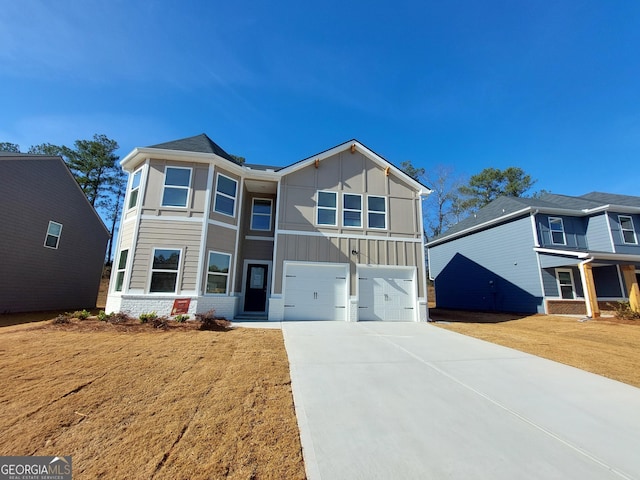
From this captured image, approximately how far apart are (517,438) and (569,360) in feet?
13.7

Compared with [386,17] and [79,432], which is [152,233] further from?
[386,17]

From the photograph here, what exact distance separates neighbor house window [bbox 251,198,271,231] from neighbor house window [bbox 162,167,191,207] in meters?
3.13

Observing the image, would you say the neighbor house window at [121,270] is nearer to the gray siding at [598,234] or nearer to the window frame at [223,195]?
the window frame at [223,195]

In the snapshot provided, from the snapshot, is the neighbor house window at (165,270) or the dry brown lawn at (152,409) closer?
the dry brown lawn at (152,409)

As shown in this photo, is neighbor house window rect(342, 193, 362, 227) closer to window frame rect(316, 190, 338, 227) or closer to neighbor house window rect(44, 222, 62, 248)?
window frame rect(316, 190, 338, 227)

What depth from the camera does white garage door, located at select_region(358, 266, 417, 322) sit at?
10.8 m

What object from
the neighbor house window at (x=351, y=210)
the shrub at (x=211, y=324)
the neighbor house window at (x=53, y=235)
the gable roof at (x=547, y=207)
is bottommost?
the shrub at (x=211, y=324)

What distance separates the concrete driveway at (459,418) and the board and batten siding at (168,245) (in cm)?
540

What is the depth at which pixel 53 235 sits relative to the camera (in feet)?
41.6

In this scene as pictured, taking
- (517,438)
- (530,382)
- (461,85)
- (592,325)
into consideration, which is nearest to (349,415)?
(517,438)

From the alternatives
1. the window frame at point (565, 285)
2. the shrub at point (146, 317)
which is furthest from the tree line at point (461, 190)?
the shrub at point (146, 317)

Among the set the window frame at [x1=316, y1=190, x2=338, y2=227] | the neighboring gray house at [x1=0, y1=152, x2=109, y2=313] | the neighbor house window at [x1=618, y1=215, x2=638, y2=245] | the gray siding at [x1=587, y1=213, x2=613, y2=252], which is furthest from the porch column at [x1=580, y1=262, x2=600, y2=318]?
the neighboring gray house at [x1=0, y1=152, x2=109, y2=313]

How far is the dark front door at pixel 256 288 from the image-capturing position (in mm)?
11469

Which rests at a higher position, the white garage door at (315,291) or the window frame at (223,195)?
the window frame at (223,195)
